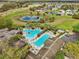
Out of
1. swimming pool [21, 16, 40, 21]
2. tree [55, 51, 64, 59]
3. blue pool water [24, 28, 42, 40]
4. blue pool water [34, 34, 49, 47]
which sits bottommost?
swimming pool [21, 16, 40, 21]

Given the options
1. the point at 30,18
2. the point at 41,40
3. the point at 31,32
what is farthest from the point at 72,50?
the point at 30,18

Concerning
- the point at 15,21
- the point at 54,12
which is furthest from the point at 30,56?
the point at 54,12

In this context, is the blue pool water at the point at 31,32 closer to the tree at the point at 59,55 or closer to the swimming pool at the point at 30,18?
the tree at the point at 59,55

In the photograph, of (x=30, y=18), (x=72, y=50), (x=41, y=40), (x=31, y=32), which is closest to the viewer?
(x=72, y=50)

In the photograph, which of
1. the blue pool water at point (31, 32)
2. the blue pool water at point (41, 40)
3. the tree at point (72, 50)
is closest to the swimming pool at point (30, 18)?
the blue pool water at point (31, 32)

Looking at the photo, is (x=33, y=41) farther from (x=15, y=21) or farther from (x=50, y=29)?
(x=15, y=21)

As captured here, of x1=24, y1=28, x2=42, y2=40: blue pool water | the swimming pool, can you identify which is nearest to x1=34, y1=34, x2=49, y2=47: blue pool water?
x1=24, y1=28, x2=42, y2=40: blue pool water

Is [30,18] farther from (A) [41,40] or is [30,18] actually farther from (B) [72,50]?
(B) [72,50]

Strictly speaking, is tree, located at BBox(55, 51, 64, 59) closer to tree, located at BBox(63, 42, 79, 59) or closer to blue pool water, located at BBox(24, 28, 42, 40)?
tree, located at BBox(63, 42, 79, 59)

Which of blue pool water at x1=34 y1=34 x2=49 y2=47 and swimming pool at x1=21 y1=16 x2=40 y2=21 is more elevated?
blue pool water at x1=34 y1=34 x2=49 y2=47

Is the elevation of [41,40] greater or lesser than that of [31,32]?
greater

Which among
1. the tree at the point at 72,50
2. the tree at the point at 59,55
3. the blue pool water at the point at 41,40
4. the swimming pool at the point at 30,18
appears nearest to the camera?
the tree at the point at 59,55
